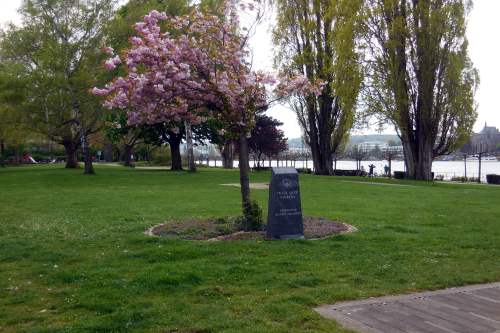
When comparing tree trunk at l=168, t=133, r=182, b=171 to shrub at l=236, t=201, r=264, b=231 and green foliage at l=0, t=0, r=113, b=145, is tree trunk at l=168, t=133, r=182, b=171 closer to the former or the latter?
green foliage at l=0, t=0, r=113, b=145

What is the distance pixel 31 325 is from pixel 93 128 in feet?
112

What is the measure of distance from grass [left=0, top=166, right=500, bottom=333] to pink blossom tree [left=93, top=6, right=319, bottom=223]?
91.3 inches

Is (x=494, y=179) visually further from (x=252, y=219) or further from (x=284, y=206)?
(x=284, y=206)

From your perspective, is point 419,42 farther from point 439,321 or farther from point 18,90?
point 439,321

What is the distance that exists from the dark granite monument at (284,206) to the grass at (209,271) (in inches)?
15.1

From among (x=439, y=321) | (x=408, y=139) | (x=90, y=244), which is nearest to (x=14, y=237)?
(x=90, y=244)

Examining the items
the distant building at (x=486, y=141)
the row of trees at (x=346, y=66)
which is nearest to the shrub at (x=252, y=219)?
the row of trees at (x=346, y=66)

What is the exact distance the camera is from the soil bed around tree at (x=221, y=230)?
30.5ft

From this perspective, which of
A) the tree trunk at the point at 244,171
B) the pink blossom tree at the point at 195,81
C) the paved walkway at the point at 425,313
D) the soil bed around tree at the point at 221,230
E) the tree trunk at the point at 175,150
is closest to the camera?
the paved walkway at the point at 425,313

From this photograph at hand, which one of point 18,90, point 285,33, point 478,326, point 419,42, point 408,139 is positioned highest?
point 285,33

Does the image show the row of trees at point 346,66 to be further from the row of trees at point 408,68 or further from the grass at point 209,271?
the grass at point 209,271

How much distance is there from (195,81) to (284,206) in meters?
2.73

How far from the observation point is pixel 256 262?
7273 mm

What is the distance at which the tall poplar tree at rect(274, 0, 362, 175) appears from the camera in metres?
33.6
